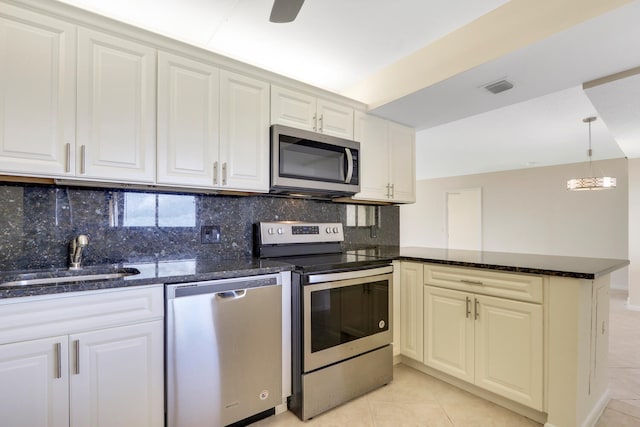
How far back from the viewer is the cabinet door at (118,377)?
129 centimetres

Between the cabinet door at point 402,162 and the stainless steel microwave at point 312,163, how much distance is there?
1.72 ft

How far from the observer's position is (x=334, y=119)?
8.04 feet

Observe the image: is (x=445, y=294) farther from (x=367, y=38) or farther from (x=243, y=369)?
(x=367, y=38)

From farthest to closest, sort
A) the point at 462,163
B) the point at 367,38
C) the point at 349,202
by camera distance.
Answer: the point at 462,163, the point at 349,202, the point at 367,38

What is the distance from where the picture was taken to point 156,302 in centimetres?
145

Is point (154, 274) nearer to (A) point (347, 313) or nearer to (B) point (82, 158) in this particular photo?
(B) point (82, 158)

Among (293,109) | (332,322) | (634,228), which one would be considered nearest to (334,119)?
(293,109)

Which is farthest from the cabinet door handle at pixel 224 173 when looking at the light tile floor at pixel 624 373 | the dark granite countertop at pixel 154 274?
the light tile floor at pixel 624 373

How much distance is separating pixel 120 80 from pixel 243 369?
1.64m

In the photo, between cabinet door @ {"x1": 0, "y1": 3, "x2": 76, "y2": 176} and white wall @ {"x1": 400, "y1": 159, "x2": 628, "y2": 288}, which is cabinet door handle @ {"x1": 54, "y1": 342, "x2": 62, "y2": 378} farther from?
white wall @ {"x1": 400, "y1": 159, "x2": 628, "y2": 288}

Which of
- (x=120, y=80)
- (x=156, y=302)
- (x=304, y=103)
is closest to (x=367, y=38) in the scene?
(x=304, y=103)

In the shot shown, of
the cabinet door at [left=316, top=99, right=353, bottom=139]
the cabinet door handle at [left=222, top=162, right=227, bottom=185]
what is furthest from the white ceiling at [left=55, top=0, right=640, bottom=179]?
the cabinet door handle at [left=222, top=162, right=227, bottom=185]

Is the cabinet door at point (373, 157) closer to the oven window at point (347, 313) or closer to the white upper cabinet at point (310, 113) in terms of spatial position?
the white upper cabinet at point (310, 113)

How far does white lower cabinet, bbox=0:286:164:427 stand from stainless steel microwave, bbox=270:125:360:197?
1.06m
